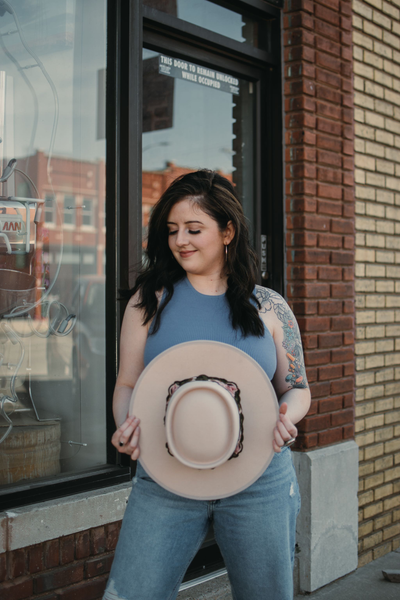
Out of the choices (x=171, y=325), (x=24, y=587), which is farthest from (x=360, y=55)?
(x=24, y=587)

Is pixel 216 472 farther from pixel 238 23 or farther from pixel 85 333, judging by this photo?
pixel 238 23

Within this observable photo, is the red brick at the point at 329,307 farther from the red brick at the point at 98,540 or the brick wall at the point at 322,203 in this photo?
the red brick at the point at 98,540

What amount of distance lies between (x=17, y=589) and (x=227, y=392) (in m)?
1.43

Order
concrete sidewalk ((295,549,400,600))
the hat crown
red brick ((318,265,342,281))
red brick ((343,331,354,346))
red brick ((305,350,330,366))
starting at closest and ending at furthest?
the hat crown, concrete sidewalk ((295,549,400,600)), red brick ((305,350,330,366)), red brick ((318,265,342,281)), red brick ((343,331,354,346))

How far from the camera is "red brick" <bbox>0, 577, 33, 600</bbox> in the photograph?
2.50m

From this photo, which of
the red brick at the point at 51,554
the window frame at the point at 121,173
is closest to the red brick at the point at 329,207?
the window frame at the point at 121,173

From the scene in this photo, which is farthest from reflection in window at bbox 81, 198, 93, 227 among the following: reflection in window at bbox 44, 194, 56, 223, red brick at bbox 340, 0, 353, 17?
red brick at bbox 340, 0, 353, 17

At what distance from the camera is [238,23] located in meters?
3.83

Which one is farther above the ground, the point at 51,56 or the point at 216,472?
the point at 51,56

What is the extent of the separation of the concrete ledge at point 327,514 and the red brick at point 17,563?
1730 mm

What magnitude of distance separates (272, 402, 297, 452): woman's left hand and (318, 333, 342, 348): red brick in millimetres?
1942

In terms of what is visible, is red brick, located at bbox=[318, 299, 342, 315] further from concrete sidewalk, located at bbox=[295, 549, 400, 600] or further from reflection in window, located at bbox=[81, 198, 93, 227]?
concrete sidewalk, located at bbox=[295, 549, 400, 600]

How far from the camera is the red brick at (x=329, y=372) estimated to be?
3803 millimetres

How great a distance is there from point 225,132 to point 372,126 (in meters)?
1.11
